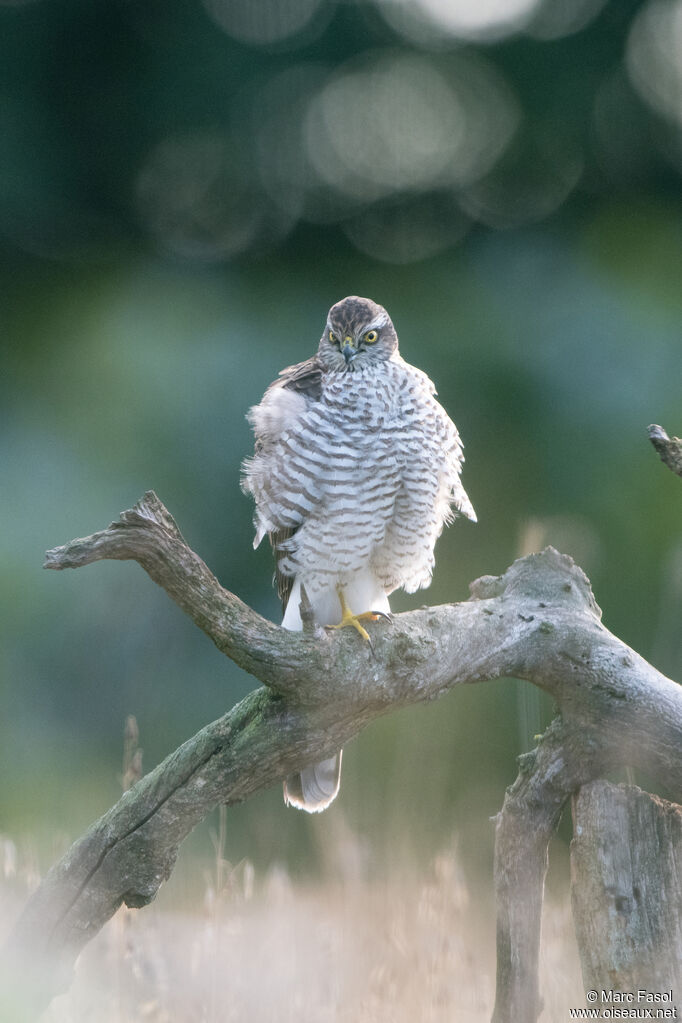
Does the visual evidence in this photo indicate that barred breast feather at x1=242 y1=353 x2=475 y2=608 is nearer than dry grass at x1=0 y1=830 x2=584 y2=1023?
No

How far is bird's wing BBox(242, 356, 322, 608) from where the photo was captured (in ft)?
10.0

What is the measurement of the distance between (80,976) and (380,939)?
0.88 m

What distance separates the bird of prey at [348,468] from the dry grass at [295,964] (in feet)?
1.33

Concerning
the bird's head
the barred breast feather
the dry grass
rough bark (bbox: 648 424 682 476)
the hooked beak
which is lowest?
the dry grass

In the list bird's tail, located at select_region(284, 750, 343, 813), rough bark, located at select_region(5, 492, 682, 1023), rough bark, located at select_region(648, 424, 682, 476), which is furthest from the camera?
bird's tail, located at select_region(284, 750, 343, 813)

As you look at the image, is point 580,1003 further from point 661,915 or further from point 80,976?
point 80,976

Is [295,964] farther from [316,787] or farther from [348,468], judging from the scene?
[348,468]

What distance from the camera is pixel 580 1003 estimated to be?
8.93ft

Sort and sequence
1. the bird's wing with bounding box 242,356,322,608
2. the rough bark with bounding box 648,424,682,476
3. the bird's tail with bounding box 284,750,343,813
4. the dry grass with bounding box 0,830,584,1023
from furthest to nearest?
the bird's wing with bounding box 242,356,322,608, the bird's tail with bounding box 284,750,343,813, the dry grass with bounding box 0,830,584,1023, the rough bark with bounding box 648,424,682,476

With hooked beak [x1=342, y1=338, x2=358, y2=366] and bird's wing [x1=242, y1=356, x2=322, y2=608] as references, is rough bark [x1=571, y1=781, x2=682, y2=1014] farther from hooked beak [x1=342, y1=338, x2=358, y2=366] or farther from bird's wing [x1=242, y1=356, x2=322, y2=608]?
hooked beak [x1=342, y1=338, x2=358, y2=366]

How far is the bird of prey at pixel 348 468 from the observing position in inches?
117

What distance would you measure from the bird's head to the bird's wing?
3.1 inches

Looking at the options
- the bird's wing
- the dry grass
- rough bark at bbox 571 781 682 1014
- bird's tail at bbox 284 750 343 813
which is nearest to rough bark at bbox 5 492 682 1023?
rough bark at bbox 571 781 682 1014

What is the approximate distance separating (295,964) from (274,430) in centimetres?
160
